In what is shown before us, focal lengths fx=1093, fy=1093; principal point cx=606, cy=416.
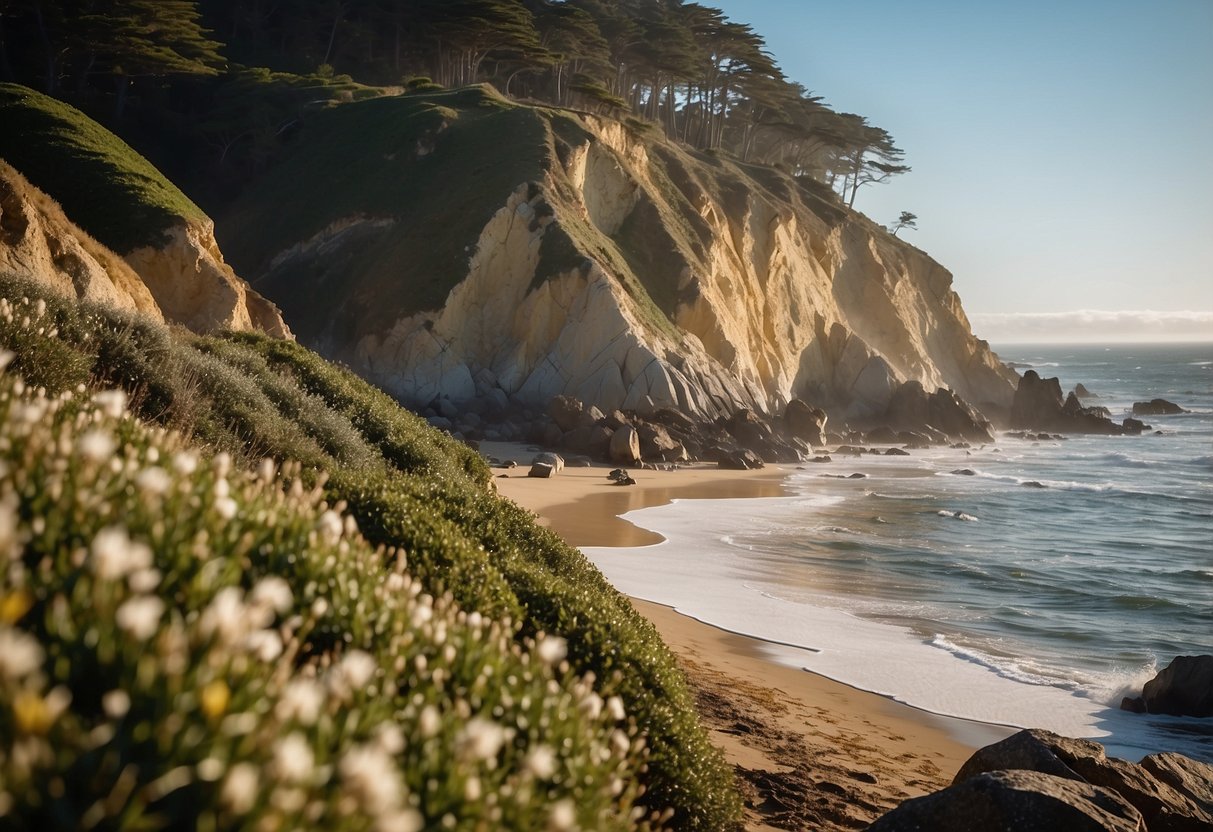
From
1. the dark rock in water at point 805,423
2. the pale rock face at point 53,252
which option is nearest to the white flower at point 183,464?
the pale rock face at point 53,252

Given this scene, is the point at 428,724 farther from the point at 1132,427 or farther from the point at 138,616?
the point at 1132,427

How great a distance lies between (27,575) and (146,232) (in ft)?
103

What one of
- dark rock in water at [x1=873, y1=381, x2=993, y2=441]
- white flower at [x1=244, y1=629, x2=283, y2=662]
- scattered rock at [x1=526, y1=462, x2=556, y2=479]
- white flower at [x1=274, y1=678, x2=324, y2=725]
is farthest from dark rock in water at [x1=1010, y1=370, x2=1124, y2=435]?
white flower at [x1=274, y1=678, x2=324, y2=725]

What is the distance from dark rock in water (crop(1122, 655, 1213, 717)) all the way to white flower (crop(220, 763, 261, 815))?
14.8 metres

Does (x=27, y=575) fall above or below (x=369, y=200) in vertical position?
below

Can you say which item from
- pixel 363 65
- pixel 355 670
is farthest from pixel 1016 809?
pixel 363 65

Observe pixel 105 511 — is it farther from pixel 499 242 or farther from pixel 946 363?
pixel 946 363

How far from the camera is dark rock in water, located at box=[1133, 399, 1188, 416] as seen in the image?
92562 mm

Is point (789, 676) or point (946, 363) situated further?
point (946, 363)

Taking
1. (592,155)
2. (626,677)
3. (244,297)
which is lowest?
(626,677)

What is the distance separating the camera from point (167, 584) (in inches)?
138

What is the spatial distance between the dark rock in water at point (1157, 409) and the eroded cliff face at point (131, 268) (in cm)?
8124

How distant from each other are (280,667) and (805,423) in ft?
184

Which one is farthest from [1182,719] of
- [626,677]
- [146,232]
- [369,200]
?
[369,200]
